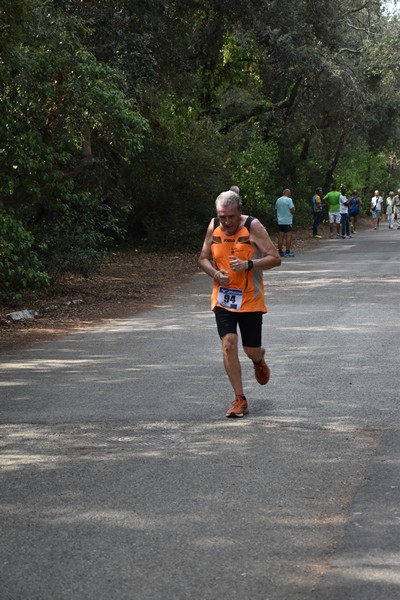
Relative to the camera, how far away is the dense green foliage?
54.1 feet

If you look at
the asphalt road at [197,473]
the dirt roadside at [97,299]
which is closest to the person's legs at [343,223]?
the dirt roadside at [97,299]

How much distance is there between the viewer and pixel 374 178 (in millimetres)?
69000

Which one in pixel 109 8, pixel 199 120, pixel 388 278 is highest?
pixel 109 8

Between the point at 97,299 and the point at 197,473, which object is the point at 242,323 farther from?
the point at 97,299

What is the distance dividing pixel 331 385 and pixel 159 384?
157 cm

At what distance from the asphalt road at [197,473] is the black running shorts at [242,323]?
1.88 ft

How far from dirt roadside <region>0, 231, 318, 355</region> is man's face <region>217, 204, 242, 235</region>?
4.90 metres

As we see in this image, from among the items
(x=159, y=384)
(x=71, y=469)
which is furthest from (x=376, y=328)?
(x=71, y=469)

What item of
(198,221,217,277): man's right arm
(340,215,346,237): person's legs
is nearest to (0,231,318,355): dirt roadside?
(198,221,217,277): man's right arm

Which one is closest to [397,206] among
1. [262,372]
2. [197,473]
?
[262,372]

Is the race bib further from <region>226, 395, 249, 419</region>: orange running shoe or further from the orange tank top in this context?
<region>226, 395, 249, 419</region>: orange running shoe

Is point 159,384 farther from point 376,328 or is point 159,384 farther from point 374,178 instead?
point 374,178

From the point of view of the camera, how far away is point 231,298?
848cm

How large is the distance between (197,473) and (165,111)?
22.9m
